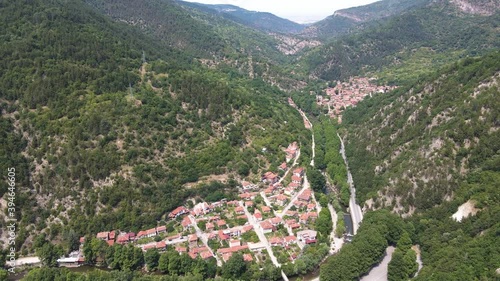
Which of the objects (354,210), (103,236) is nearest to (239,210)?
(354,210)

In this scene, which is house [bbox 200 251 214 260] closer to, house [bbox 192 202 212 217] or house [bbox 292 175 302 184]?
house [bbox 192 202 212 217]

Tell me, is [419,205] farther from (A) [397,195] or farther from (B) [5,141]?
(B) [5,141]

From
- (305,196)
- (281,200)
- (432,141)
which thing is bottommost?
(281,200)

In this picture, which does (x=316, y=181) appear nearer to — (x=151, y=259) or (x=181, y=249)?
(x=181, y=249)

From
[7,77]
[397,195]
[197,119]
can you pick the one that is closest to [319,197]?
[397,195]

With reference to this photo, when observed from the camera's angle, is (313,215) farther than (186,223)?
Yes

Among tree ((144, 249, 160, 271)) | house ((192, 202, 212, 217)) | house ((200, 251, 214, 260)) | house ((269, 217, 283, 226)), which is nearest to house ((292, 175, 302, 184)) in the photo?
house ((269, 217, 283, 226))
